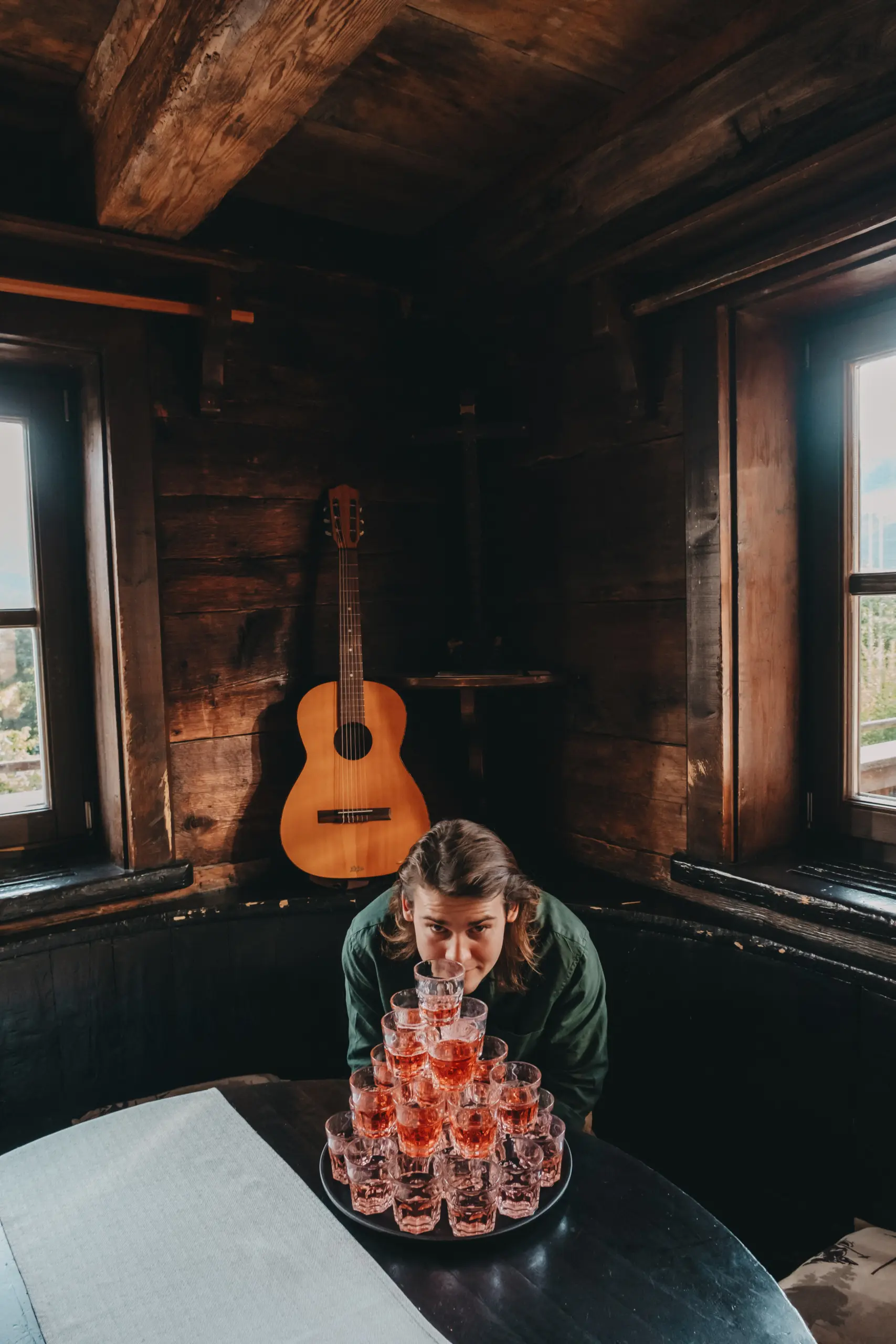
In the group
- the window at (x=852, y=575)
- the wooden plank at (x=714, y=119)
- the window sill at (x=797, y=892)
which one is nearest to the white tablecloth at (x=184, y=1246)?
the window sill at (x=797, y=892)

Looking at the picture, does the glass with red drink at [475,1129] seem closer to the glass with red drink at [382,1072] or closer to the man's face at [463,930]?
Answer: the glass with red drink at [382,1072]

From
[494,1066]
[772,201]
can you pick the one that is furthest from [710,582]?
[494,1066]

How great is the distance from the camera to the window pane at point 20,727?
2.35 m

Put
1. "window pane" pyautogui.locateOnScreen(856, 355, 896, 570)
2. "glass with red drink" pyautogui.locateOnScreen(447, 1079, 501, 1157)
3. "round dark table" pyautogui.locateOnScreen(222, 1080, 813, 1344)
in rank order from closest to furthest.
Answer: "round dark table" pyautogui.locateOnScreen(222, 1080, 813, 1344)
"glass with red drink" pyautogui.locateOnScreen(447, 1079, 501, 1157)
"window pane" pyautogui.locateOnScreen(856, 355, 896, 570)

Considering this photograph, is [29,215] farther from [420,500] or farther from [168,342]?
[420,500]

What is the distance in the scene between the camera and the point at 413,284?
9.05 ft

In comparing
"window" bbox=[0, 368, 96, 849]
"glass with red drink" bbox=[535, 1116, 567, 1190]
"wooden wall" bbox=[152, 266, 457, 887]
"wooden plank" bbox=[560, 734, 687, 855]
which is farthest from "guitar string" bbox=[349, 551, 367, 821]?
"glass with red drink" bbox=[535, 1116, 567, 1190]

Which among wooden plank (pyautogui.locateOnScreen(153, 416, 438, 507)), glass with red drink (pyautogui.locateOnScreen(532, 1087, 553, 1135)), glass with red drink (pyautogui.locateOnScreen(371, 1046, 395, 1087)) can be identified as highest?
wooden plank (pyautogui.locateOnScreen(153, 416, 438, 507))

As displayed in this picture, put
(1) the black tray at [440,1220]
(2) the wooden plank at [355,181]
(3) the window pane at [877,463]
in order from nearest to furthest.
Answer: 1. (1) the black tray at [440,1220]
2. (3) the window pane at [877,463]
3. (2) the wooden plank at [355,181]

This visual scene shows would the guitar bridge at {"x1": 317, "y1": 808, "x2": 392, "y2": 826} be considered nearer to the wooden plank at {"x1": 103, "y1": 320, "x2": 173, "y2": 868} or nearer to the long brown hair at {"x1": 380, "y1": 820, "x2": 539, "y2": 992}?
the wooden plank at {"x1": 103, "y1": 320, "x2": 173, "y2": 868}

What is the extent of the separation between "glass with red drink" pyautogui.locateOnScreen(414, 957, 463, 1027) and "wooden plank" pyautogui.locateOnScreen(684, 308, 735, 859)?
918 millimetres

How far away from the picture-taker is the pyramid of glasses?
3.81ft

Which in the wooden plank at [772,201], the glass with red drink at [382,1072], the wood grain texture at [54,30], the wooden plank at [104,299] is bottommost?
the glass with red drink at [382,1072]

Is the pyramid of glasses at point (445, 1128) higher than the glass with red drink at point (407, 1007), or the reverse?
the glass with red drink at point (407, 1007)
